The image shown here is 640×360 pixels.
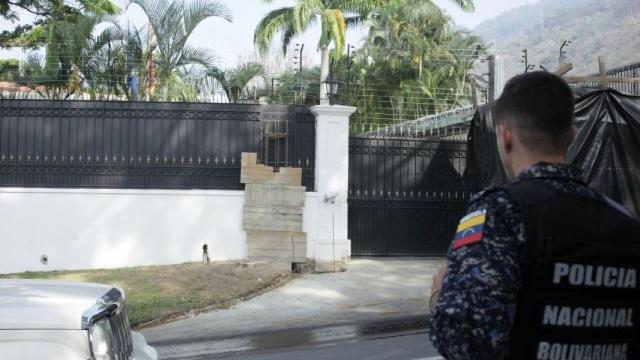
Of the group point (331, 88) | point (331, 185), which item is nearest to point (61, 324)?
point (331, 185)

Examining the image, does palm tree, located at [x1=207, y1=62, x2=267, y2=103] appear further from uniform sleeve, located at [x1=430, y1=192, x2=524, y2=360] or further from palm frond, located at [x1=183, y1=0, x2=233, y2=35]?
uniform sleeve, located at [x1=430, y1=192, x2=524, y2=360]

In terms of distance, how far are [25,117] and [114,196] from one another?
2116mm

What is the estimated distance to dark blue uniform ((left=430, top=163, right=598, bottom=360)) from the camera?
1.83 m

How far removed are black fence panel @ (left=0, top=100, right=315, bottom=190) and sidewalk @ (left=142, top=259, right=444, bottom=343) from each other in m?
2.25

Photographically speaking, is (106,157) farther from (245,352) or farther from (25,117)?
(245,352)

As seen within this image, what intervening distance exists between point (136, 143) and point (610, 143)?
311 inches

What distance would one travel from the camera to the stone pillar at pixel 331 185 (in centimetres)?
1259

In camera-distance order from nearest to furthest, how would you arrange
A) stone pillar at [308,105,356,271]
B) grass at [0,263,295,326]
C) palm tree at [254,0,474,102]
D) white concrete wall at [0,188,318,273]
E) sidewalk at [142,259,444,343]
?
sidewalk at [142,259,444,343] → grass at [0,263,295,326] → white concrete wall at [0,188,318,273] → stone pillar at [308,105,356,271] → palm tree at [254,0,474,102]

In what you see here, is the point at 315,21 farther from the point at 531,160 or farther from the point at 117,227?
the point at 531,160

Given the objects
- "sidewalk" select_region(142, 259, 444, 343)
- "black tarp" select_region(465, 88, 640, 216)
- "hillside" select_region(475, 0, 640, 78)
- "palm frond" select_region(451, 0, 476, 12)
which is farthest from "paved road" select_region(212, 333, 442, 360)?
"hillside" select_region(475, 0, 640, 78)

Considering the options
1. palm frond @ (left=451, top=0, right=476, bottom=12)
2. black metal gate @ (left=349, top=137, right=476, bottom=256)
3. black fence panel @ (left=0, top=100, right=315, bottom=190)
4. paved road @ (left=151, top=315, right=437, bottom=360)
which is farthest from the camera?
palm frond @ (left=451, top=0, right=476, bottom=12)

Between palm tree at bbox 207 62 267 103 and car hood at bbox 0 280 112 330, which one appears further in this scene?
palm tree at bbox 207 62 267 103

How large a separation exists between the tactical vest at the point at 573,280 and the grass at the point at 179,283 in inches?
308

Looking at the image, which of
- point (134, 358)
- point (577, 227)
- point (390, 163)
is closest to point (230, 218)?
point (390, 163)
